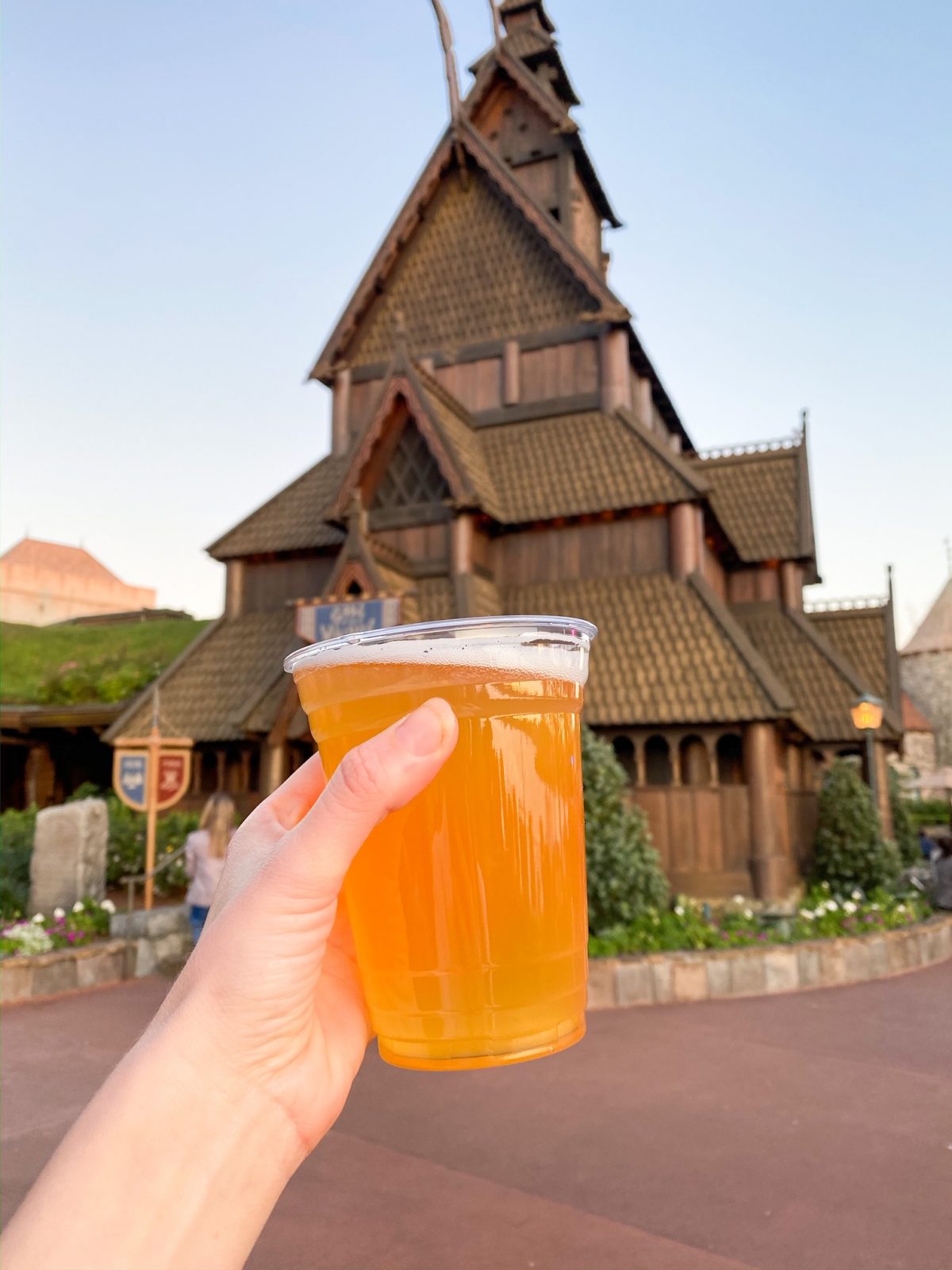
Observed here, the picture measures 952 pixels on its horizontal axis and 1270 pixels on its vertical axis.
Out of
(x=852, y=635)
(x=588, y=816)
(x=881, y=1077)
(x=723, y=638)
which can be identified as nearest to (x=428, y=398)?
(x=723, y=638)

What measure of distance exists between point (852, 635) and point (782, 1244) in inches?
547

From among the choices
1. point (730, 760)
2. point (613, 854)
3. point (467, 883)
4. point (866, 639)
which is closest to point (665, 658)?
point (730, 760)

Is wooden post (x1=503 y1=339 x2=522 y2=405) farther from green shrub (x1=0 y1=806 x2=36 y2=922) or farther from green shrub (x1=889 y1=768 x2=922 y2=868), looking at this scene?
green shrub (x1=889 y1=768 x2=922 y2=868)

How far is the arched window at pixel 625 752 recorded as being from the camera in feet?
40.3

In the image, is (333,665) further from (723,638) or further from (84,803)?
(723,638)

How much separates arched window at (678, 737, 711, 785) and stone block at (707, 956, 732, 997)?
12.5 feet

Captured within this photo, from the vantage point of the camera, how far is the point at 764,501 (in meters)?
16.6

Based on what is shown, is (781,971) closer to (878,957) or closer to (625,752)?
(878,957)

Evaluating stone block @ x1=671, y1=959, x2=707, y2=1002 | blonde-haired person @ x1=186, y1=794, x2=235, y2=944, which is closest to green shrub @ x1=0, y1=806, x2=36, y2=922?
blonde-haired person @ x1=186, y1=794, x2=235, y2=944

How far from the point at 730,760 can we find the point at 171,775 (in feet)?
25.1

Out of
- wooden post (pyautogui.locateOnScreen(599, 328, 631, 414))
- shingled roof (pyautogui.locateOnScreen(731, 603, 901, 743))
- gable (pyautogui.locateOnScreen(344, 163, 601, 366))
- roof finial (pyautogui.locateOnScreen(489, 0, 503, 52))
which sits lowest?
shingled roof (pyautogui.locateOnScreen(731, 603, 901, 743))

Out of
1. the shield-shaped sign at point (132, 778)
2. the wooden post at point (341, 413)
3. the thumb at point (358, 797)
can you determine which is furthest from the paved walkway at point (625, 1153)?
the wooden post at point (341, 413)

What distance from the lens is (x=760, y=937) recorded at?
9297 mm

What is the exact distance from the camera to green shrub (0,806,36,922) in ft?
35.1
